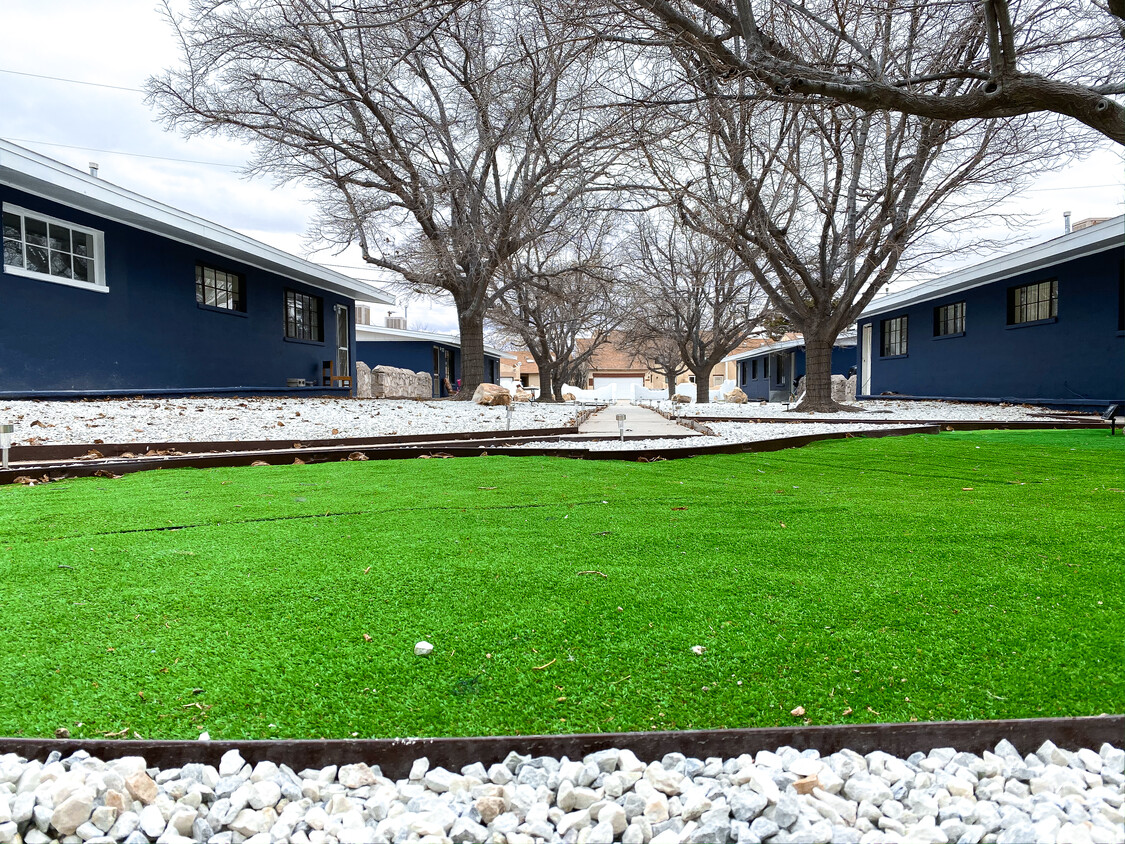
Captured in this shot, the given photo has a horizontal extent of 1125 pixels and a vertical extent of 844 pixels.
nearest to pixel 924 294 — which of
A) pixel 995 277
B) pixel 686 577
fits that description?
pixel 995 277

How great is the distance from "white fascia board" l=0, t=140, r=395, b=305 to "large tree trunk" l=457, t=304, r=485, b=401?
14.4 feet

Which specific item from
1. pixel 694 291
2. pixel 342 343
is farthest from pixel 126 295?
pixel 694 291

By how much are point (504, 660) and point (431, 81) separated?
14.3 m

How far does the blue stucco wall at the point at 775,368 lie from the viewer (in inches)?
1214

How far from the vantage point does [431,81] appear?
523 inches

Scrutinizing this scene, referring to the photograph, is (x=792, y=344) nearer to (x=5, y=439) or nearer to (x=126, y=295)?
(x=126, y=295)

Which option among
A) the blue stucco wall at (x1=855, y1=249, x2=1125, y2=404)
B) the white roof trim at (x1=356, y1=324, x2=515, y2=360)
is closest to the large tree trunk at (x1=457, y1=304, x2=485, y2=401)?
the white roof trim at (x1=356, y1=324, x2=515, y2=360)

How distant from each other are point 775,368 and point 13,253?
31.9 m

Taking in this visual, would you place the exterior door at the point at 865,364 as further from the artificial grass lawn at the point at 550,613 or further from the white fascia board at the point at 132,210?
the artificial grass lawn at the point at 550,613

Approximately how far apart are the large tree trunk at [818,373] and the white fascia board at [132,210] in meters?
12.6

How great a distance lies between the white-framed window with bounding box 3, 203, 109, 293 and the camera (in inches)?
364

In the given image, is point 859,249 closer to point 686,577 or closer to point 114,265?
point 686,577

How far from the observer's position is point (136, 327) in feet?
37.6

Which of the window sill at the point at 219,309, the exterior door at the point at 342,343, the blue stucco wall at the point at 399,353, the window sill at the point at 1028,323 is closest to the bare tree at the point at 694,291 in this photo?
the window sill at the point at 1028,323
